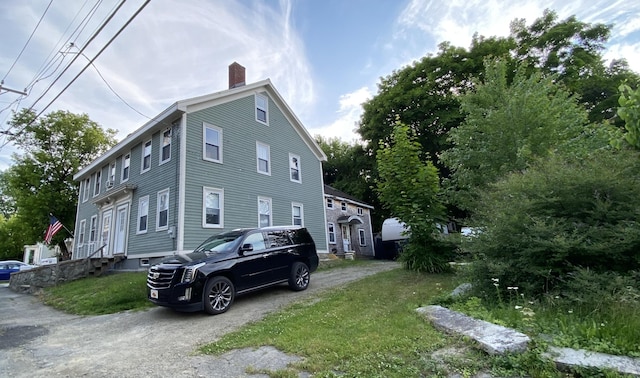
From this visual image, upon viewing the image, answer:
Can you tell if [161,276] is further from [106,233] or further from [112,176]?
[112,176]

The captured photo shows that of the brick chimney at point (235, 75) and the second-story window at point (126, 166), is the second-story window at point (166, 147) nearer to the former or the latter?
the second-story window at point (126, 166)

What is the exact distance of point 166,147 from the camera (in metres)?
13.6

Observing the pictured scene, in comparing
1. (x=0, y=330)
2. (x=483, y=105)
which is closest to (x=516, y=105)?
(x=483, y=105)

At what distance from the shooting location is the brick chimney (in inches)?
664

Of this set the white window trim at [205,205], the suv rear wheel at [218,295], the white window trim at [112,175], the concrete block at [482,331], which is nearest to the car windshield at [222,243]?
the suv rear wheel at [218,295]

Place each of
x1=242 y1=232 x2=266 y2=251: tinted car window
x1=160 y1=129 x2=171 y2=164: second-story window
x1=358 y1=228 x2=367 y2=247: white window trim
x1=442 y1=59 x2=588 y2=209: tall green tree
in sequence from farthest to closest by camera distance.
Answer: x1=358 y1=228 x2=367 y2=247: white window trim < x1=160 y1=129 x2=171 y2=164: second-story window < x1=442 y1=59 x2=588 y2=209: tall green tree < x1=242 y1=232 x2=266 y2=251: tinted car window

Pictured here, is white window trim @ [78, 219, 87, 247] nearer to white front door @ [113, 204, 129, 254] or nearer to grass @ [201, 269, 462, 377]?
white front door @ [113, 204, 129, 254]

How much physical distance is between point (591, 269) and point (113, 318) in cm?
938

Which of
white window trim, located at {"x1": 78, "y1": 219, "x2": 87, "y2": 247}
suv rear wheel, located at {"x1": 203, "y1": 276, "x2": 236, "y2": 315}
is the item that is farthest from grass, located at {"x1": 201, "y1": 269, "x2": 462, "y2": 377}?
white window trim, located at {"x1": 78, "y1": 219, "x2": 87, "y2": 247}

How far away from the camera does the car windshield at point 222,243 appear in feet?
25.1

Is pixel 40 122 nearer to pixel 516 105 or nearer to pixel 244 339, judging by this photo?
pixel 244 339

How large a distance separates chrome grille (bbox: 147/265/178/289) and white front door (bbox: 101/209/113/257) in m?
11.0

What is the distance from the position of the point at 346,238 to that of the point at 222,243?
15.4m

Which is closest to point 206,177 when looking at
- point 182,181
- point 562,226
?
point 182,181
